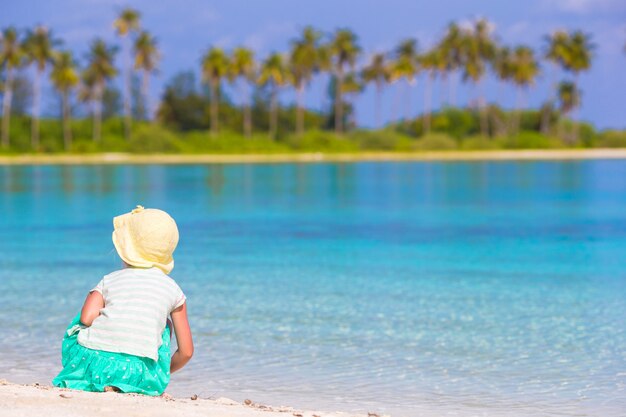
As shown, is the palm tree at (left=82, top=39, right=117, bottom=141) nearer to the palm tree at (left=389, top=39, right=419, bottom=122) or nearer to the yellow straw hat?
the palm tree at (left=389, top=39, right=419, bottom=122)

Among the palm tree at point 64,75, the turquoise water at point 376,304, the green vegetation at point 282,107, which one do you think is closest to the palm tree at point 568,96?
the green vegetation at point 282,107

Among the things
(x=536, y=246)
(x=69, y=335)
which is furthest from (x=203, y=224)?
(x=69, y=335)

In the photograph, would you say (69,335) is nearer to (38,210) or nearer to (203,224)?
(203,224)

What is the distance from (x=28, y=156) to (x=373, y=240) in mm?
80726

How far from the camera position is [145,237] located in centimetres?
548

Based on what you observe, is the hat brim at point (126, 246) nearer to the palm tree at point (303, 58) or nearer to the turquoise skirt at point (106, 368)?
the turquoise skirt at point (106, 368)

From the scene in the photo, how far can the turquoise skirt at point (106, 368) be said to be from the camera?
18.8 feet

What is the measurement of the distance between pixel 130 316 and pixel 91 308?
206 mm

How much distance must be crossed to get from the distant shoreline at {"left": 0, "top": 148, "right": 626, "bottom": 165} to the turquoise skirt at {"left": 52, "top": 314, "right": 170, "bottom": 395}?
295 feet

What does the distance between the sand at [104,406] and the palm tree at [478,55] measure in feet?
386

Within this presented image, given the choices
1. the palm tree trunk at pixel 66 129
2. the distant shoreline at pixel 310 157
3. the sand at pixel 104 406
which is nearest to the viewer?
the sand at pixel 104 406

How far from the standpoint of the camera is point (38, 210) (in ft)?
109

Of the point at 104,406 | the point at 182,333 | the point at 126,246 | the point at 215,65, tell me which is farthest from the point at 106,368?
the point at 215,65

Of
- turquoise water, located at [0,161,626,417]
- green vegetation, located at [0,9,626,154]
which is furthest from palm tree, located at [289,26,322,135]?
turquoise water, located at [0,161,626,417]
